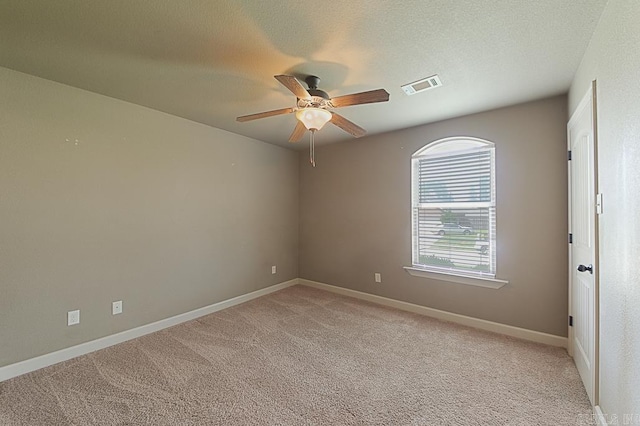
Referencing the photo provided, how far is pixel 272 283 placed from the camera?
174 inches

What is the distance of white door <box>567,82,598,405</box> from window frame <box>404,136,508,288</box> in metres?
0.65

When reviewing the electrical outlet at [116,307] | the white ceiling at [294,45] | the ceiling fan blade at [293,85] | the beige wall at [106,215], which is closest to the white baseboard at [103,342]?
the beige wall at [106,215]

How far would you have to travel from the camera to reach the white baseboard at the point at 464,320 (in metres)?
2.66

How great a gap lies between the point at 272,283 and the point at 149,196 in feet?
7.47

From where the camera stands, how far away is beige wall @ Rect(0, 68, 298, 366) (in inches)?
86.0

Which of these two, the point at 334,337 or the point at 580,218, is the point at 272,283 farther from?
the point at 580,218

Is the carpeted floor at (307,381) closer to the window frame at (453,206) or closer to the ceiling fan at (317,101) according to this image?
the window frame at (453,206)

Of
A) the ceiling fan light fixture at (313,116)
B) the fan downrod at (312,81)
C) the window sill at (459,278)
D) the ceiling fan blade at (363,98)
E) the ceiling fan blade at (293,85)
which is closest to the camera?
the ceiling fan blade at (293,85)

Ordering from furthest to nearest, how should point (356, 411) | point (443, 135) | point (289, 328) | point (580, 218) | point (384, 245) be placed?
point (384, 245)
point (443, 135)
point (289, 328)
point (580, 218)
point (356, 411)

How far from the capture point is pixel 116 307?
2.71 meters

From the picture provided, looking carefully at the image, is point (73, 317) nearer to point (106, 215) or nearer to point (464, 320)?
point (106, 215)

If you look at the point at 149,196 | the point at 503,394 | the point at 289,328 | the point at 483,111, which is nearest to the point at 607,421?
the point at 503,394

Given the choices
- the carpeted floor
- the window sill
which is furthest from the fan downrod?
the window sill

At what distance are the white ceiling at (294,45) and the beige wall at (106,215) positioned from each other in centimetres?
36
